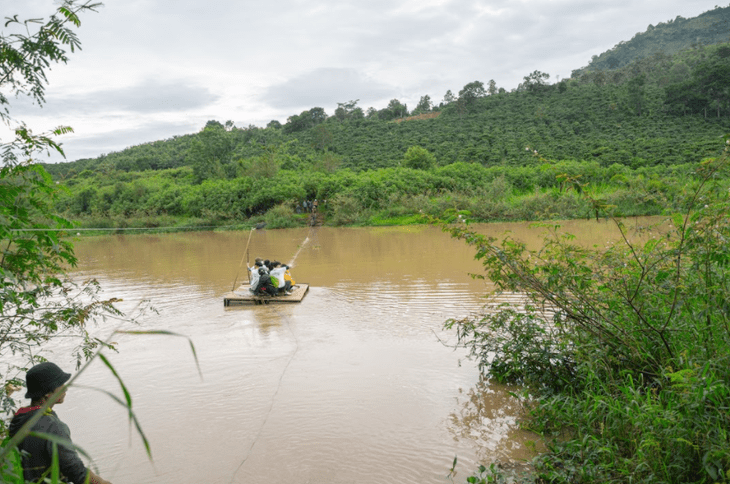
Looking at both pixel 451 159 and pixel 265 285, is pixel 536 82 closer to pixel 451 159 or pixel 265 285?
pixel 451 159

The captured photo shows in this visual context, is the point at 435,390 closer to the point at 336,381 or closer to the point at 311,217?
the point at 336,381

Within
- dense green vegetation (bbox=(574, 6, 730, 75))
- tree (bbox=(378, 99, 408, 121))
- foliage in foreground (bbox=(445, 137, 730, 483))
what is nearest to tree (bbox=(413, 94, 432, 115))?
tree (bbox=(378, 99, 408, 121))

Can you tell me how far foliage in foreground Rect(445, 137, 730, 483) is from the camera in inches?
120

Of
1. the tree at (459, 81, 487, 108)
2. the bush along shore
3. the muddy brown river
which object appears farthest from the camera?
the tree at (459, 81, 487, 108)

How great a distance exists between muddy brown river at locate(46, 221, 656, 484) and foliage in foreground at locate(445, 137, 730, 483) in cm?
49

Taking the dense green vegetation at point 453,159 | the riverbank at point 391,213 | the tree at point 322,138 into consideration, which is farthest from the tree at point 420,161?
the tree at point 322,138

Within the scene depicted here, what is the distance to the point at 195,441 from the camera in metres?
4.76

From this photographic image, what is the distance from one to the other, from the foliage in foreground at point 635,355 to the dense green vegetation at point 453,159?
1351 cm

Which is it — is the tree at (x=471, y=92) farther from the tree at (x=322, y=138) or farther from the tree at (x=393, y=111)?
the tree at (x=322, y=138)

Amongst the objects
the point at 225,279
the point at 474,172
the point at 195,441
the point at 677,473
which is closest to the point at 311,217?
the point at 474,172

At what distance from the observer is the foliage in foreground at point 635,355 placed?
3061mm

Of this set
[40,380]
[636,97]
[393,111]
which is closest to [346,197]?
[40,380]

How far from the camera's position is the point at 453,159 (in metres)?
40.8

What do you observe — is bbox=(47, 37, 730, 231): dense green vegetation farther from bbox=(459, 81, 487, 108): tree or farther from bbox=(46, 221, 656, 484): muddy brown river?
bbox=(46, 221, 656, 484): muddy brown river
